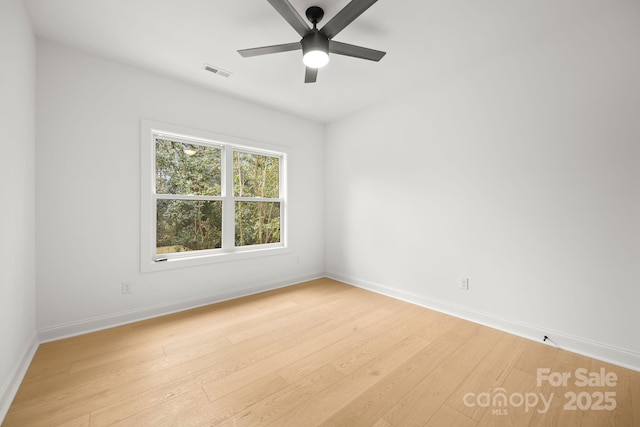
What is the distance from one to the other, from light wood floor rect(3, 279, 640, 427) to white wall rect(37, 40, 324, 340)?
310 millimetres

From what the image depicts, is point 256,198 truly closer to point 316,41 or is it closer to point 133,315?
point 133,315

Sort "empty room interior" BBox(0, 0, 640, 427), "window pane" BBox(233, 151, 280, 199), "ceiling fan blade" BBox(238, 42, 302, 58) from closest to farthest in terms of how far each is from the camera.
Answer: "empty room interior" BBox(0, 0, 640, 427) < "ceiling fan blade" BBox(238, 42, 302, 58) < "window pane" BBox(233, 151, 280, 199)

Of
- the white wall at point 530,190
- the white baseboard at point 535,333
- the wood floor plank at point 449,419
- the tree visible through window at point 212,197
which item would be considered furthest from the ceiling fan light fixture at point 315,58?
the white baseboard at point 535,333

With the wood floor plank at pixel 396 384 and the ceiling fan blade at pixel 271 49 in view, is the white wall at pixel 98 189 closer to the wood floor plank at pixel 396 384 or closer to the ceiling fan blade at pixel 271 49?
the ceiling fan blade at pixel 271 49

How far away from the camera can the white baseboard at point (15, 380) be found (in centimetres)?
146

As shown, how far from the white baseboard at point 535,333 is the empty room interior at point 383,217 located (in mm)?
18

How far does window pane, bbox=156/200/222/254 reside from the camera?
2926mm

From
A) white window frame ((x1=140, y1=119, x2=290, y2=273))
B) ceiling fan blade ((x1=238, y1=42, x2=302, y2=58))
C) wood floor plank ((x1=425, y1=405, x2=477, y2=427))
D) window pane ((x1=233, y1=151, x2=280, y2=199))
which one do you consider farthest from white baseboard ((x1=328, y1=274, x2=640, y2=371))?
ceiling fan blade ((x1=238, y1=42, x2=302, y2=58))

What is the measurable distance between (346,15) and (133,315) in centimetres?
328

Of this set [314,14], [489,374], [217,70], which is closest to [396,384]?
[489,374]

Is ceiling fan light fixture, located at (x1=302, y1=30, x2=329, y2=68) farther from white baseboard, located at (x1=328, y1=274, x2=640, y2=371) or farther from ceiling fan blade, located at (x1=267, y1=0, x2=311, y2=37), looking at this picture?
white baseboard, located at (x1=328, y1=274, x2=640, y2=371)

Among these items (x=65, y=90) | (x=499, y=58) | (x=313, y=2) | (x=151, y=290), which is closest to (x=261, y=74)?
(x=313, y=2)

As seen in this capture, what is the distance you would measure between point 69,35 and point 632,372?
514cm

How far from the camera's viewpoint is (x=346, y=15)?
5.45 ft
